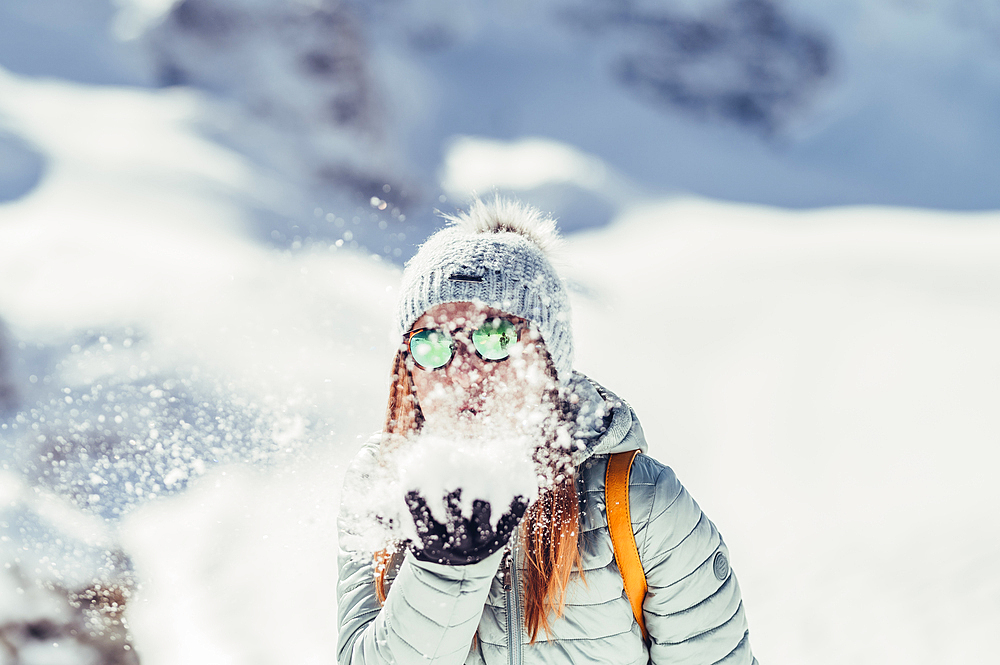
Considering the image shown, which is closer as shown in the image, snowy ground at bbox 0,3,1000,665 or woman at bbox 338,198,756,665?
woman at bbox 338,198,756,665

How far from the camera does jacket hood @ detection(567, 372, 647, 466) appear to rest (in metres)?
1.24

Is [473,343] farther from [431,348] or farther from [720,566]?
[720,566]

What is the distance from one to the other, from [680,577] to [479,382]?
0.62m

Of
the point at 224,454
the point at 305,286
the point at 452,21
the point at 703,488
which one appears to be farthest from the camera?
the point at 452,21

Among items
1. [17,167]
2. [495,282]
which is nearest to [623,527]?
[495,282]

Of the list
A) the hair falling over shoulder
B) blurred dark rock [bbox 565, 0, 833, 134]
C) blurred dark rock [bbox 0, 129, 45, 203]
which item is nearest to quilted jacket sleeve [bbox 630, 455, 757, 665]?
the hair falling over shoulder

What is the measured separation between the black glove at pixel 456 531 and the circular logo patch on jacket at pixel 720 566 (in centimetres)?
56

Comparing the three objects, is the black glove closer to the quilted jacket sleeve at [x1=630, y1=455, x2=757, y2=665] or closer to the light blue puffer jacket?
the light blue puffer jacket

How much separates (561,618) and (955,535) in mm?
2831

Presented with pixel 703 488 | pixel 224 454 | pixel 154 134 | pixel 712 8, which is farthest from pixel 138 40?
pixel 703 488

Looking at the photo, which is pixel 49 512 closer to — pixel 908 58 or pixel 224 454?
pixel 224 454

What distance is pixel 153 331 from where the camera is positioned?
168 inches

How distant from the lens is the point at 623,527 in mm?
1212

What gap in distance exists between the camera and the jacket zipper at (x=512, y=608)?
1.27 meters
